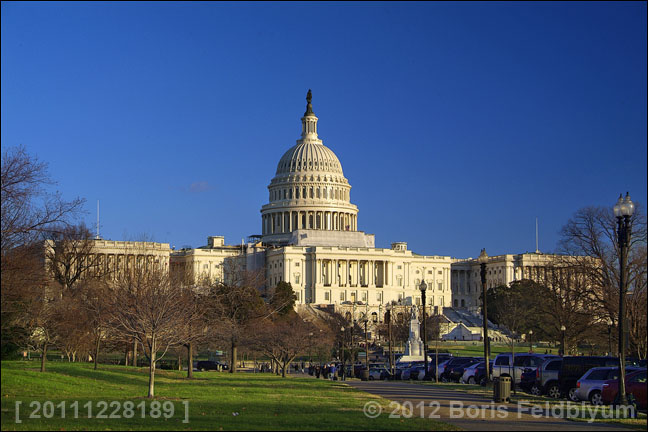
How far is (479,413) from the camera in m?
28.5

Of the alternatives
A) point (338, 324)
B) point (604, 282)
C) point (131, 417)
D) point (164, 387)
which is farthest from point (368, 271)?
point (131, 417)

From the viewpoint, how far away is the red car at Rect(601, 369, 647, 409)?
31.7 metres

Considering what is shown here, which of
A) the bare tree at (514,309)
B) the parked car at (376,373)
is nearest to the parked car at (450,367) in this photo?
the parked car at (376,373)

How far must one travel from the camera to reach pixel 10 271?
34.5m

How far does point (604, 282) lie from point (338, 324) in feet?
174

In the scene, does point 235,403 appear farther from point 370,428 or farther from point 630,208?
point 630,208

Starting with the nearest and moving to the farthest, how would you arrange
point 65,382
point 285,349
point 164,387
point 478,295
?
point 65,382 < point 164,387 < point 285,349 < point 478,295

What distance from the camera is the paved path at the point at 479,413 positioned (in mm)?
24891

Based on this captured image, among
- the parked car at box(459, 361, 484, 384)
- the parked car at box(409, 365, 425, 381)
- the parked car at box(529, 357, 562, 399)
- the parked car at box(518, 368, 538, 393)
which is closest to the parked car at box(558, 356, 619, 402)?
the parked car at box(529, 357, 562, 399)

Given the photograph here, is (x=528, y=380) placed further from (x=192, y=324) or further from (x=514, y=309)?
(x=514, y=309)

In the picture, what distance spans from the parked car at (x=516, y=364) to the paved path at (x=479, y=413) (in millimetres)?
6583

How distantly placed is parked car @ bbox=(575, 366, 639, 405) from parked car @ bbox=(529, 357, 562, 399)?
4349 millimetres

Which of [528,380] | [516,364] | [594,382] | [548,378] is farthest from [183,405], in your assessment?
[516,364]

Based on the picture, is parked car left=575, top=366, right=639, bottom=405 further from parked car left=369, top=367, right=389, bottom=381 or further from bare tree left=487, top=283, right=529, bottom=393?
bare tree left=487, top=283, right=529, bottom=393
